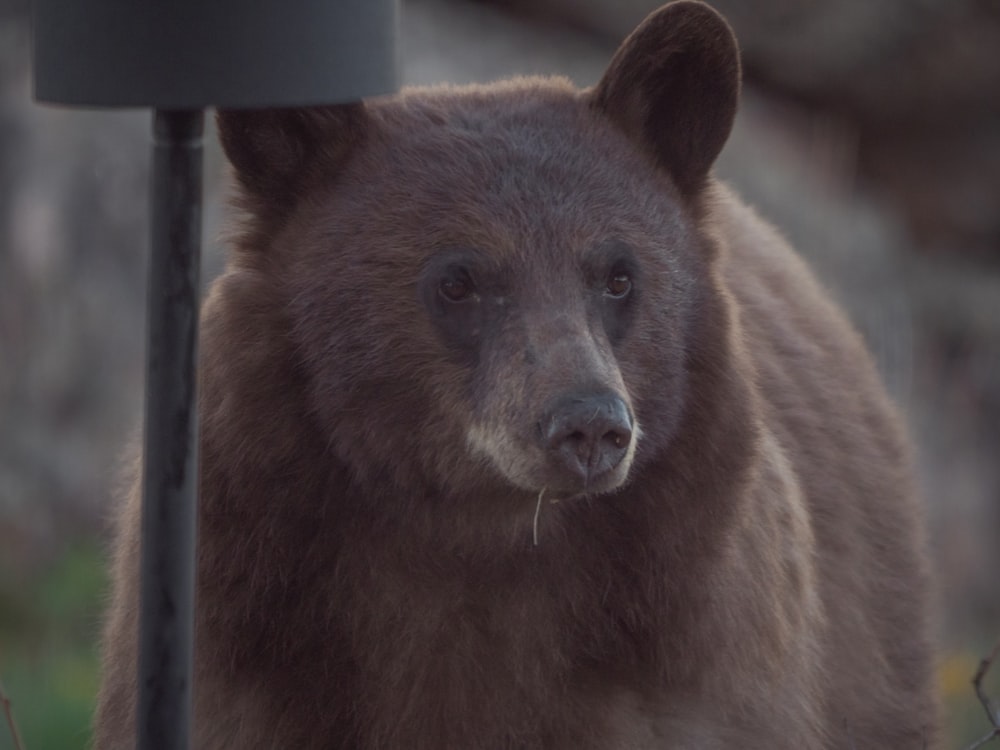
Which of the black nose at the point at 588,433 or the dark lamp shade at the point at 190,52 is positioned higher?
the dark lamp shade at the point at 190,52

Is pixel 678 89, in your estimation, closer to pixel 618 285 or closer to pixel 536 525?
pixel 618 285

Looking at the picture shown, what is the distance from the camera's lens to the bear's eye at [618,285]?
299 cm

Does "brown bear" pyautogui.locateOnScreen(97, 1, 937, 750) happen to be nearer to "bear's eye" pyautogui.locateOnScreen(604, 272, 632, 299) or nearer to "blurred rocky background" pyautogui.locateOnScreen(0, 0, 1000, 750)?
"bear's eye" pyautogui.locateOnScreen(604, 272, 632, 299)

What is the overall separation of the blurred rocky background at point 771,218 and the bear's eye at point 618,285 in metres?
3.12

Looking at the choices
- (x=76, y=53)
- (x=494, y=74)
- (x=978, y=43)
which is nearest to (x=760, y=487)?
(x=76, y=53)

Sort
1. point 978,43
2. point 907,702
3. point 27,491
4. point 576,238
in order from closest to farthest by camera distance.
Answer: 1. point 576,238
2. point 907,702
3. point 27,491
4. point 978,43

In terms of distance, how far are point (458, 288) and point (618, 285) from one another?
0.30 m

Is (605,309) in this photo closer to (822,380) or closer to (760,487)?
(760,487)

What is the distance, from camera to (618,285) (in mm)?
3000

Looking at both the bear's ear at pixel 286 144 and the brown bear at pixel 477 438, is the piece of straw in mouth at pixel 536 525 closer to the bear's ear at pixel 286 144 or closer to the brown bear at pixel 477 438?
the brown bear at pixel 477 438

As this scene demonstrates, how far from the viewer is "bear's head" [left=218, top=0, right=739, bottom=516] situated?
2.90 m

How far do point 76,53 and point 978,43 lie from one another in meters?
5.95

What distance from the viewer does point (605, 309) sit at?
298 centimetres

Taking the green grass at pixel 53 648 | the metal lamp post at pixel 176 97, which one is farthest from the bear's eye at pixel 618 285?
the green grass at pixel 53 648
